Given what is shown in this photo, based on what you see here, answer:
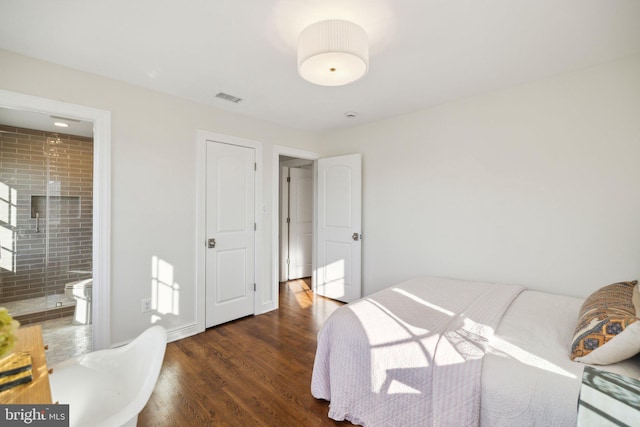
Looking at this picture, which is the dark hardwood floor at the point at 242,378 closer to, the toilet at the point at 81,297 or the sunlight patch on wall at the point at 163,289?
the sunlight patch on wall at the point at 163,289

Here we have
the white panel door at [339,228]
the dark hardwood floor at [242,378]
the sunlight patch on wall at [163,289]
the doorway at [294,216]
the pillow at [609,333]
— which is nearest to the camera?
the pillow at [609,333]

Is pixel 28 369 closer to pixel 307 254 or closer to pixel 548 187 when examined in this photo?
pixel 548 187

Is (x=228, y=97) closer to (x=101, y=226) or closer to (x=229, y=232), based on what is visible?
(x=229, y=232)

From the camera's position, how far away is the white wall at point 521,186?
2.15 meters

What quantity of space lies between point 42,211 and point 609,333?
5.39 meters

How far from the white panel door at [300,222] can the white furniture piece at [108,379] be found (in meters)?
3.84

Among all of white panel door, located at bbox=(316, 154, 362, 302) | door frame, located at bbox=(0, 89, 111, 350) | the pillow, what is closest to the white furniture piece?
door frame, located at bbox=(0, 89, 111, 350)

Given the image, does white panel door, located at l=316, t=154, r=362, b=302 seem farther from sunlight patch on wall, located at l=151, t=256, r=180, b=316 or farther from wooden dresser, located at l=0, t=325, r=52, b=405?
wooden dresser, located at l=0, t=325, r=52, b=405

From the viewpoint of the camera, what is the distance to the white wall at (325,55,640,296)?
215 centimetres

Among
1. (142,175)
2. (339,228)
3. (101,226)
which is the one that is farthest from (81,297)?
(339,228)

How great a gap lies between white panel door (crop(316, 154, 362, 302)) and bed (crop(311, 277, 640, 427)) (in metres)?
1.58

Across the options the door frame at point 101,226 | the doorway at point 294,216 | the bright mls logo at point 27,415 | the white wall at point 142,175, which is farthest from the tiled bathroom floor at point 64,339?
the doorway at point 294,216

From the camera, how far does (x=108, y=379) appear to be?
1242 millimetres

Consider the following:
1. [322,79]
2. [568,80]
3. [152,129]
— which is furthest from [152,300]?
[568,80]
